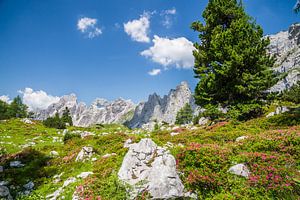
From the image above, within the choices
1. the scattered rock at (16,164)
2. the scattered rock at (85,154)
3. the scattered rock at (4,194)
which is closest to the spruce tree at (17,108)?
the scattered rock at (16,164)

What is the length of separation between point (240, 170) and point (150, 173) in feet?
12.7

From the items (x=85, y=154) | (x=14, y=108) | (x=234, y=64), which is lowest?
(x=85, y=154)

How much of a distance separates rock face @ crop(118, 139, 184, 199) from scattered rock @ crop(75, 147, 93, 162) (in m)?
4.60

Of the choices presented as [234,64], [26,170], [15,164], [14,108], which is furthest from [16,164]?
[14,108]

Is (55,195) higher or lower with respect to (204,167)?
lower

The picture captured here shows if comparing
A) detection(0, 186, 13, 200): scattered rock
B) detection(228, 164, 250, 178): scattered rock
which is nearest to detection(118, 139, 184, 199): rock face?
detection(228, 164, 250, 178): scattered rock

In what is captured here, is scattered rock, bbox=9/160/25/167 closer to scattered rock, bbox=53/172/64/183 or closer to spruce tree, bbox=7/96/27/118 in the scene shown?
scattered rock, bbox=53/172/64/183

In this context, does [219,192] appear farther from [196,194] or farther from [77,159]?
[77,159]

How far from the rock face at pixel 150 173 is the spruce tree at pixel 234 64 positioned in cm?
1469

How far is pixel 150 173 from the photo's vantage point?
8.69 metres

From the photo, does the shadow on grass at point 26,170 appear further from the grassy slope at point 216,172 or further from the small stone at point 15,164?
the small stone at point 15,164

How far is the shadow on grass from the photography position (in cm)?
1121

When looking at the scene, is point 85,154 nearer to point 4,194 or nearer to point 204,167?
point 4,194

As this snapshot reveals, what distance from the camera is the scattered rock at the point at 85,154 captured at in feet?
44.1
